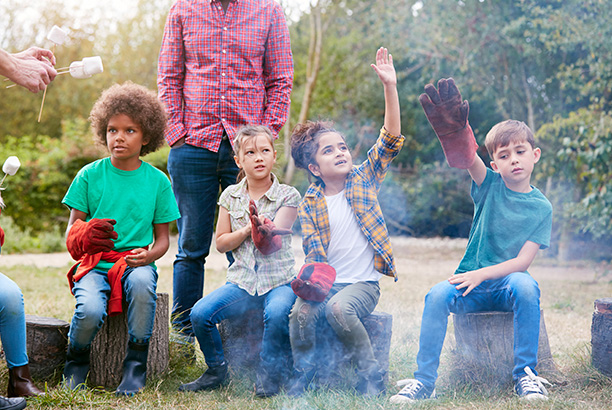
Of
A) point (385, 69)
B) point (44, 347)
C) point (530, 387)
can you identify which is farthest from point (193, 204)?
point (530, 387)

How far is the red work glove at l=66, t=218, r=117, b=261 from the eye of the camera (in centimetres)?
236

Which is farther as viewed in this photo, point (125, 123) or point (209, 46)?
point (209, 46)

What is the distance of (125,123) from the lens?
2605 mm

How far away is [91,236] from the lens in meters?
2.36

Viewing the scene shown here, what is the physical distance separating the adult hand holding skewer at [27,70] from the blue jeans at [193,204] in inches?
29.6

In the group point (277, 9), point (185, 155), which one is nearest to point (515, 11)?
point (277, 9)

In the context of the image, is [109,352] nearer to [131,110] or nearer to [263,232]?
[263,232]

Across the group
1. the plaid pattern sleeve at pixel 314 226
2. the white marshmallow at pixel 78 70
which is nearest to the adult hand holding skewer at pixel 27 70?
the white marshmallow at pixel 78 70

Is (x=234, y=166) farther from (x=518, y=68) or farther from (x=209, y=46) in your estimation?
(x=518, y=68)

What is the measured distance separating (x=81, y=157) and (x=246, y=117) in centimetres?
664

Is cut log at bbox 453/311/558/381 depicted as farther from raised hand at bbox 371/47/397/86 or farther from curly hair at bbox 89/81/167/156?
curly hair at bbox 89/81/167/156

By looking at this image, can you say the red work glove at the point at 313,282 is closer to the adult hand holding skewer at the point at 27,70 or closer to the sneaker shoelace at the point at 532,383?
the sneaker shoelace at the point at 532,383

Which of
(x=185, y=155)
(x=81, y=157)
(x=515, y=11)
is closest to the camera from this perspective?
(x=185, y=155)

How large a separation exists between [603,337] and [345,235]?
3.68 feet
